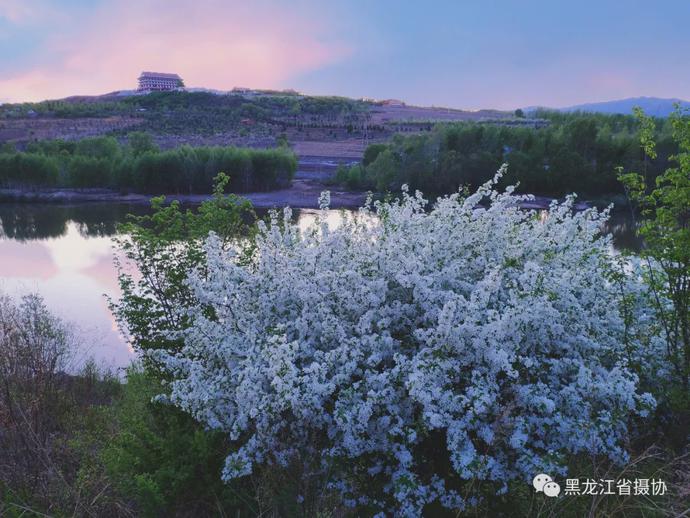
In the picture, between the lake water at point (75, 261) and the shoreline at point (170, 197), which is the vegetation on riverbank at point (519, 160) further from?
the lake water at point (75, 261)

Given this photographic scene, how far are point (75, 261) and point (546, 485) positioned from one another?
25959 mm

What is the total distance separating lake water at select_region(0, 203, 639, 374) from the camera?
54.1 ft

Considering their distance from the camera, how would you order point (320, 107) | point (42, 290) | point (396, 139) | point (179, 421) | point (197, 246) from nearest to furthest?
point (179, 421)
point (197, 246)
point (42, 290)
point (396, 139)
point (320, 107)

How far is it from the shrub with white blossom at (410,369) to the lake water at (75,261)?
12.7 feet

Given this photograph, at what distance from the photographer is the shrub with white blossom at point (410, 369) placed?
405 cm

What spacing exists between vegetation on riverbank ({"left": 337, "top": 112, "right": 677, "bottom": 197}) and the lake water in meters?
8.21

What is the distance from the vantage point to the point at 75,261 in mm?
26031

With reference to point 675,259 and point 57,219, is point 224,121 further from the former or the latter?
point 675,259

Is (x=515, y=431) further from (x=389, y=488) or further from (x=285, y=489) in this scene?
(x=285, y=489)


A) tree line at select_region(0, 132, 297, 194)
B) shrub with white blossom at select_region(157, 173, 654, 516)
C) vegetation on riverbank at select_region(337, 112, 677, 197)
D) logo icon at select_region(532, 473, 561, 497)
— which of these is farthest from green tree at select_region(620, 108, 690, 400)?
tree line at select_region(0, 132, 297, 194)

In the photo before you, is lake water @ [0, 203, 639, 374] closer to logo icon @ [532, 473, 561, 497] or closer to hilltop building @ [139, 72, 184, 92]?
logo icon @ [532, 473, 561, 497]

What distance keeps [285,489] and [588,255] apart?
3.86 metres

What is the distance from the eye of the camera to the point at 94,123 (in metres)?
89.8

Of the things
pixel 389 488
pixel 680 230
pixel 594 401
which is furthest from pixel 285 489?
pixel 680 230
